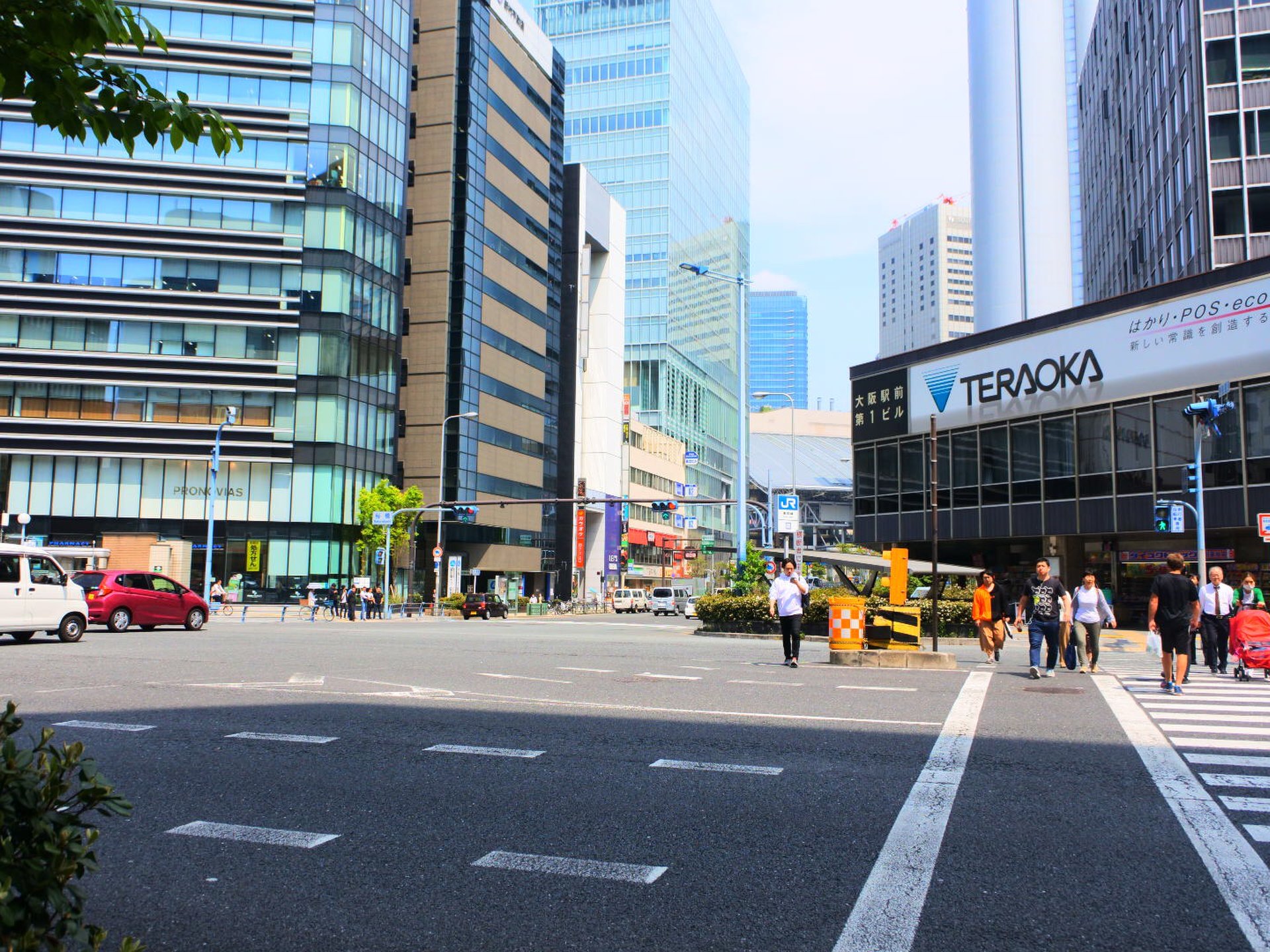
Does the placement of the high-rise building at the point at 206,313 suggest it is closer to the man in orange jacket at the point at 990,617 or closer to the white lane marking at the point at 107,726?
the man in orange jacket at the point at 990,617

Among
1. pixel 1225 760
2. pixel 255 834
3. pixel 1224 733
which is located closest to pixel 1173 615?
pixel 1224 733

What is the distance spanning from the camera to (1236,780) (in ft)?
27.0

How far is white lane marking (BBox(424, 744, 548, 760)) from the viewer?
29.6 ft

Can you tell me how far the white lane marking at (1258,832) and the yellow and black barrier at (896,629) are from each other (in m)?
13.4

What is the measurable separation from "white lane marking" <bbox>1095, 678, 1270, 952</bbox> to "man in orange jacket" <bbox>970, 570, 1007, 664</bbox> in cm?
1006

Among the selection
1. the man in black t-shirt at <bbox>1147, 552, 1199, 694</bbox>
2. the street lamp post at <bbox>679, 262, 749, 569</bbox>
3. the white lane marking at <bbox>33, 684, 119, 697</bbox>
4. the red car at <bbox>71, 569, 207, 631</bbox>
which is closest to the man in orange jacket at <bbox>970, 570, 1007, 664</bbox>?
the man in black t-shirt at <bbox>1147, 552, 1199, 694</bbox>

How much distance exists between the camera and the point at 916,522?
1828 inches

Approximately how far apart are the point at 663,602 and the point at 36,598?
47.5 m

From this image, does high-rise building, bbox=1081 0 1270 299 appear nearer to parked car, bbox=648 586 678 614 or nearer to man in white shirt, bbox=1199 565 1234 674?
man in white shirt, bbox=1199 565 1234 674

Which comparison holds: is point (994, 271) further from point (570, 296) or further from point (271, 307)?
point (271, 307)

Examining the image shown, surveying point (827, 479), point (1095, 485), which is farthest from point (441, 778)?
point (827, 479)

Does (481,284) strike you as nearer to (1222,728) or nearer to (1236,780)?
(1222,728)

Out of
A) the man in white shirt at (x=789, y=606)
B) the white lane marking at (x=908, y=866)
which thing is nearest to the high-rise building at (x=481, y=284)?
the man in white shirt at (x=789, y=606)

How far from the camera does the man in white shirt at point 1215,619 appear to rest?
17.4m
